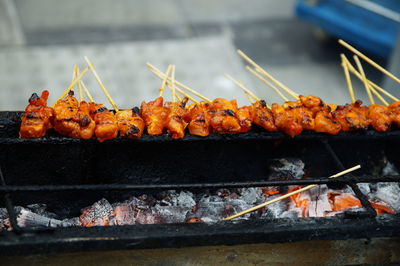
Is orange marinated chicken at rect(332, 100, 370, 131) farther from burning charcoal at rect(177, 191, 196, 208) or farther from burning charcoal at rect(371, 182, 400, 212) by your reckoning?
burning charcoal at rect(177, 191, 196, 208)

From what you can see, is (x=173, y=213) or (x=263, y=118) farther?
(x=173, y=213)

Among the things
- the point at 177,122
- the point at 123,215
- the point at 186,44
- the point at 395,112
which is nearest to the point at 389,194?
the point at 395,112

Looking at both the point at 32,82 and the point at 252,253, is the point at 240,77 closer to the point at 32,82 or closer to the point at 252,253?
the point at 32,82

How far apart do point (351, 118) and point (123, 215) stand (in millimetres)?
2026

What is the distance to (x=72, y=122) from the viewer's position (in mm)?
3182

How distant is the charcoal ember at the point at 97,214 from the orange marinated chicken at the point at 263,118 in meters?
1.42

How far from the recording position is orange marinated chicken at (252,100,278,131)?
342 cm

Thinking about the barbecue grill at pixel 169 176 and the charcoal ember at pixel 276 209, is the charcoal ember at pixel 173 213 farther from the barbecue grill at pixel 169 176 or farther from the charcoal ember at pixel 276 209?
the charcoal ember at pixel 276 209

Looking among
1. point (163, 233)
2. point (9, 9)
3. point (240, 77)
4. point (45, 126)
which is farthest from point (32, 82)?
point (163, 233)

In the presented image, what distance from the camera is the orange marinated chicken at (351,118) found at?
3520 mm

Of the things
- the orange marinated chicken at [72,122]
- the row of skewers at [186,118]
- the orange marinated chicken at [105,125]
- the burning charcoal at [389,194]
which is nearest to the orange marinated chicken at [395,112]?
the row of skewers at [186,118]

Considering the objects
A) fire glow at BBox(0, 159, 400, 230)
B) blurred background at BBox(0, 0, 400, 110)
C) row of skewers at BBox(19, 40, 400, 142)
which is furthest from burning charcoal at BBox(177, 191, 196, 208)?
blurred background at BBox(0, 0, 400, 110)

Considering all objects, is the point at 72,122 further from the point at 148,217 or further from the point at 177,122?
the point at 148,217

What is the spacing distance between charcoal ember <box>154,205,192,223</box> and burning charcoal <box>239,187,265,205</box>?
0.49 meters
